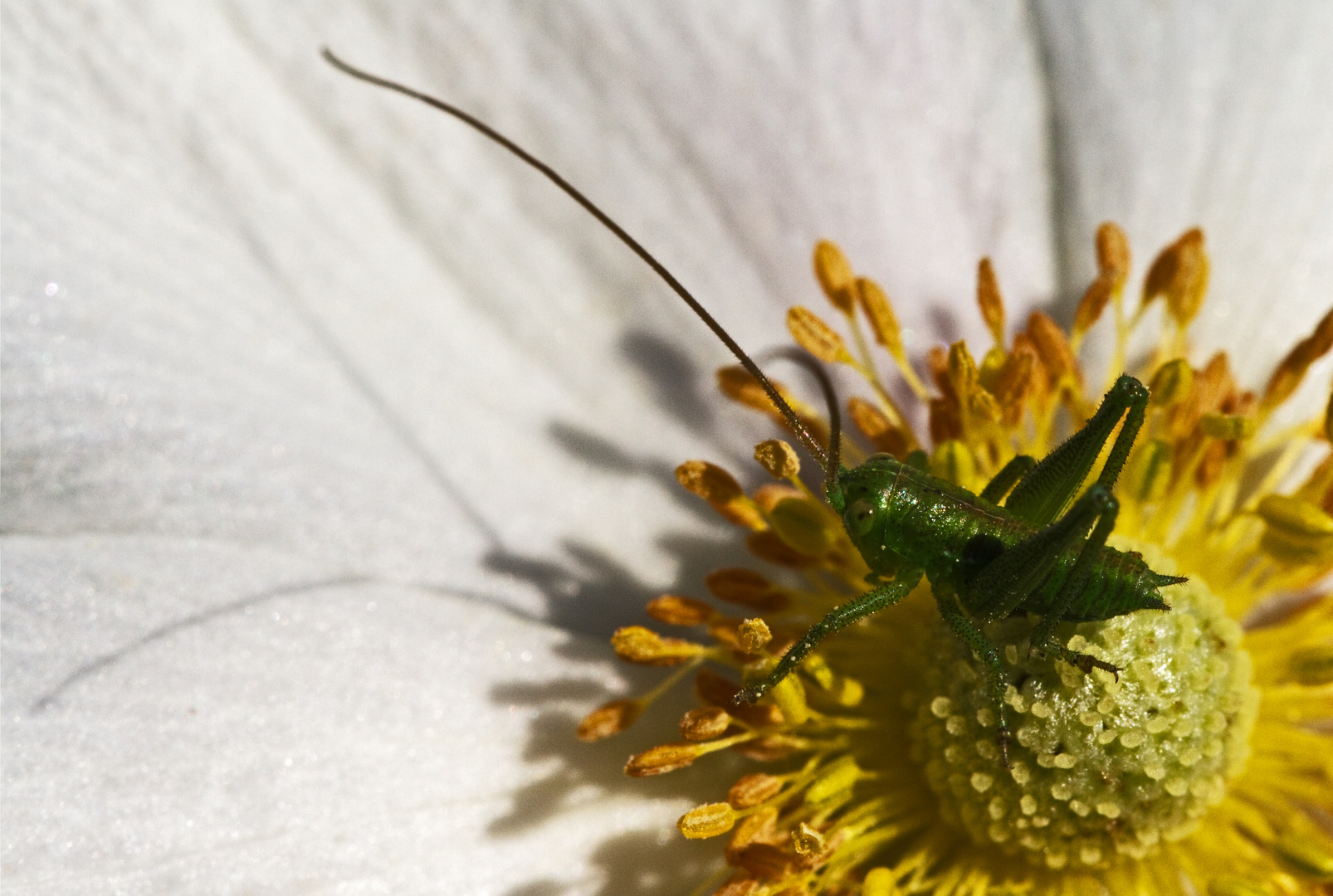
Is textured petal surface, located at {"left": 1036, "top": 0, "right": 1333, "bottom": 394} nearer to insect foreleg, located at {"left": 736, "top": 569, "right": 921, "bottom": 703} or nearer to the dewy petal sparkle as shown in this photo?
the dewy petal sparkle

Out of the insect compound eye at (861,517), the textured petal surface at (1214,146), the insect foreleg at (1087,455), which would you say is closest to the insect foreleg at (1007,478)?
the insect foreleg at (1087,455)

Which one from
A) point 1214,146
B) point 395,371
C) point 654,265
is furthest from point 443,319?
point 1214,146

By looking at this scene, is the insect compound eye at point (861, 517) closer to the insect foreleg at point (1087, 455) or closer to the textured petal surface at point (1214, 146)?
the insect foreleg at point (1087, 455)

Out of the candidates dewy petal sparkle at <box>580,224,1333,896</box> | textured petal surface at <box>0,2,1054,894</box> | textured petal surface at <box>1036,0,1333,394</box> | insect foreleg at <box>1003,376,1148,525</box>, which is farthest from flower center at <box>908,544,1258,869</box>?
textured petal surface at <box>1036,0,1333,394</box>

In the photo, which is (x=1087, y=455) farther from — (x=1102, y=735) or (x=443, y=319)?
(x=443, y=319)

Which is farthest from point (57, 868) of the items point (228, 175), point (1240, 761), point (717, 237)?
point (1240, 761)

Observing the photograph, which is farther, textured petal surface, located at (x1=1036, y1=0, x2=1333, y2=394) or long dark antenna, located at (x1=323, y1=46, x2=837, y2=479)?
textured petal surface, located at (x1=1036, y1=0, x2=1333, y2=394)

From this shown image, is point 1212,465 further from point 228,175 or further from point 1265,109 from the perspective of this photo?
point 228,175
